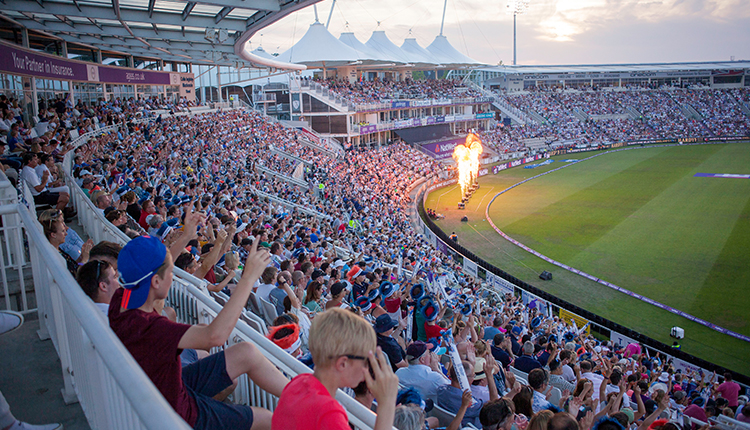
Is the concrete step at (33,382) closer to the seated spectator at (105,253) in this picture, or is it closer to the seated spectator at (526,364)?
the seated spectator at (105,253)

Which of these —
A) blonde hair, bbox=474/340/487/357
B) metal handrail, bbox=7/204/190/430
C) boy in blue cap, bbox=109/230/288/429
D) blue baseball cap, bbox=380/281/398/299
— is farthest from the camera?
blue baseball cap, bbox=380/281/398/299

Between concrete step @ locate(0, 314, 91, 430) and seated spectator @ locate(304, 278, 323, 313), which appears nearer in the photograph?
concrete step @ locate(0, 314, 91, 430)

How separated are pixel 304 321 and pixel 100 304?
8.05 ft

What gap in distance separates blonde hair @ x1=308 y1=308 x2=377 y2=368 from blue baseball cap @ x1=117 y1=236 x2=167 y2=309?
970 millimetres

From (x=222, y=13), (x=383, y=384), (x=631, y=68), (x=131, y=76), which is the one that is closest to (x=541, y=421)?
(x=383, y=384)

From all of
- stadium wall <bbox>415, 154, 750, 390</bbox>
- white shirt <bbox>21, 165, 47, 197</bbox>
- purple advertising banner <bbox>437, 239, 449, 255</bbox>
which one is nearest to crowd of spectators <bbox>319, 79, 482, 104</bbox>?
stadium wall <bbox>415, 154, 750, 390</bbox>

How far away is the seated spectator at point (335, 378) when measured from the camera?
2.03m

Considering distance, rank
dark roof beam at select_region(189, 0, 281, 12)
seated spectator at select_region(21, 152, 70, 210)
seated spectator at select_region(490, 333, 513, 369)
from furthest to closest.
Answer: dark roof beam at select_region(189, 0, 281, 12), seated spectator at select_region(21, 152, 70, 210), seated spectator at select_region(490, 333, 513, 369)

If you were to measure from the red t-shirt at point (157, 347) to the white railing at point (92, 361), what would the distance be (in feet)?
0.50

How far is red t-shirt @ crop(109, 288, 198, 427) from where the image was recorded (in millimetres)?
2441

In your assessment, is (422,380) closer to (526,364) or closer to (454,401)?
(454,401)

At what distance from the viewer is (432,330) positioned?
272 inches

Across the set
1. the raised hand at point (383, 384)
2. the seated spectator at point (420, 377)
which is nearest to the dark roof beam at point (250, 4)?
the seated spectator at point (420, 377)

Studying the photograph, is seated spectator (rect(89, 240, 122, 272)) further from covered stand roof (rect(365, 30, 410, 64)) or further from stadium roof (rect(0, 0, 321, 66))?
covered stand roof (rect(365, 30, 410, 64))
